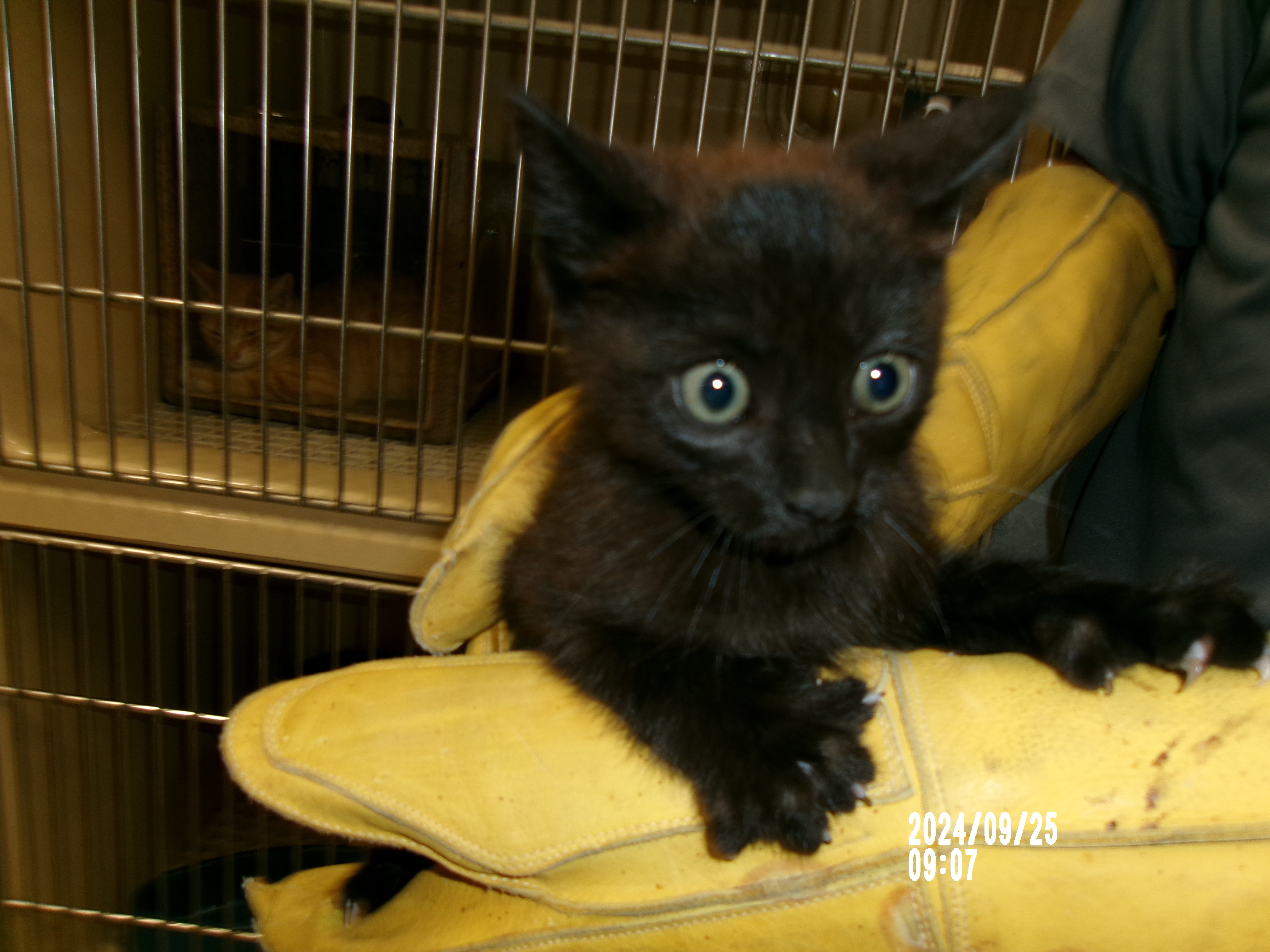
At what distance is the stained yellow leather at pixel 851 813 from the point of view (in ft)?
2.32

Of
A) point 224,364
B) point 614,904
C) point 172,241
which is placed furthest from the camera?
point 172,241

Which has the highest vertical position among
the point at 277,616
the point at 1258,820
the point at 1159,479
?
the point at 1159,479

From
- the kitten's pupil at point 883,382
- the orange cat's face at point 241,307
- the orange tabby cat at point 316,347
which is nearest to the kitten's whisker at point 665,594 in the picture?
the kitten's pupil at point 883,382

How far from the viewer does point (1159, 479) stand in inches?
40.4

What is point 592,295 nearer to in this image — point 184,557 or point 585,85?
point 184,557

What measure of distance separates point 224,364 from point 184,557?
0.39 m

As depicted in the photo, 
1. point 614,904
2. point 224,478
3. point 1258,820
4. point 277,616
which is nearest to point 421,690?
point 614,904

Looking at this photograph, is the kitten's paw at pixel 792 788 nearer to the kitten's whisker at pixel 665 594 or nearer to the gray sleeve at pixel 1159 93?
the kitten's whisker at pixel 665 594

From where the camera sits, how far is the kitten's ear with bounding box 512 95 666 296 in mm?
693

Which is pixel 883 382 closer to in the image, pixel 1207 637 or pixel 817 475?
pixel 817 475

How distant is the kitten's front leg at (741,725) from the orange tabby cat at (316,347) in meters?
1.24
